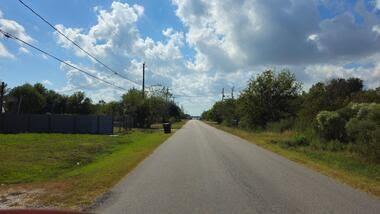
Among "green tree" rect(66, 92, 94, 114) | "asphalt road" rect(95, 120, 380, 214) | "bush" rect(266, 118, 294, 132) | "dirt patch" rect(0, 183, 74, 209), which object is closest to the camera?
"asphalt road" rect(95, 120, 380, 214)

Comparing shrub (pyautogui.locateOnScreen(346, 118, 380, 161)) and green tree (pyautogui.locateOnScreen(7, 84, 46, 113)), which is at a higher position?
green tree (pyautogui.locateOnScreen(7, 84, 46, 113))

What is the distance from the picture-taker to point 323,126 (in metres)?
36.2

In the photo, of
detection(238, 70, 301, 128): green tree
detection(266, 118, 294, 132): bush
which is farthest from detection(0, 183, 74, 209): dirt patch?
detection(238, 70, 301, 128): green tree

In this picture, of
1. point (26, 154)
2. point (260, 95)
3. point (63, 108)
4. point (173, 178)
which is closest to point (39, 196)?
point (173, 178)

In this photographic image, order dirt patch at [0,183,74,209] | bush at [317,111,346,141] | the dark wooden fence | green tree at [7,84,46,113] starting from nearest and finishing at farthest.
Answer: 1. dirt patch at [0,183,74,209]
2. bush at [317,111,346,141]
3. the dark wooden fence
4. green tree at [7,84,46,113]

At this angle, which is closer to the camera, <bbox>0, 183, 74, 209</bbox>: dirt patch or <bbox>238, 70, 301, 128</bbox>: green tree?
<bbox>0, 183, 74, 209</bbox>: dirt patch

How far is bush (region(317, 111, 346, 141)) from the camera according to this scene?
1388 inches

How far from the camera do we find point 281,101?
71188 millimetres

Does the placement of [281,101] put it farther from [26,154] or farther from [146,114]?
[26,154]

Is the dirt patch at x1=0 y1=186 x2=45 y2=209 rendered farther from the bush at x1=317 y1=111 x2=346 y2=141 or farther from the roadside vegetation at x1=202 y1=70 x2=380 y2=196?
the bush at x1=317 y1=111 x2=346 y2=141

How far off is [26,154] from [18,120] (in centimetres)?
2972

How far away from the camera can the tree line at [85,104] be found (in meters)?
76.2

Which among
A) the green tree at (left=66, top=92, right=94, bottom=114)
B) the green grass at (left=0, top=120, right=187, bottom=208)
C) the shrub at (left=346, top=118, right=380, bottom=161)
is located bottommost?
the green grass at (left=0, top=120, right=187, bottom=208)

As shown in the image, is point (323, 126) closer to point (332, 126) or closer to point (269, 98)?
point (332, 126)
